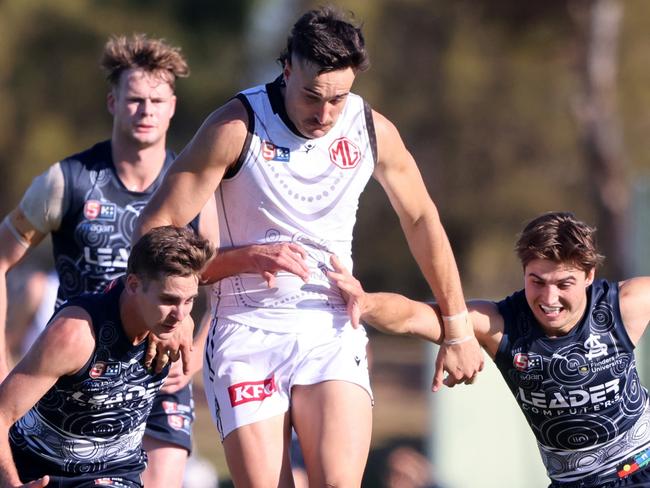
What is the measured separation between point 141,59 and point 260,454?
7.28ft

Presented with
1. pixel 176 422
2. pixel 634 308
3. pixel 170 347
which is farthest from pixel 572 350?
pixel 176 422

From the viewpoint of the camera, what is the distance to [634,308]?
15.9ft

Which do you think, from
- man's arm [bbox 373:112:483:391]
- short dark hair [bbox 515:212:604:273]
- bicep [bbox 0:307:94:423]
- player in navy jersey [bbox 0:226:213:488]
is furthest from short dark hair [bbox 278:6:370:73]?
bicep [bbox 0:307:94:423]

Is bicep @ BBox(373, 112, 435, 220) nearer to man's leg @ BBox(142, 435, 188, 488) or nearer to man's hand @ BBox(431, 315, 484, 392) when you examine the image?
man's hand @ BBox(431, 315, 484, 392)

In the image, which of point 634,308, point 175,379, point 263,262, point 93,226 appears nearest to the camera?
point 263,262

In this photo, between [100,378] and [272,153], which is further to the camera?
[100,378]

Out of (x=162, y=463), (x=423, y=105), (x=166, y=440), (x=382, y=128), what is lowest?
(x=162, y=463)

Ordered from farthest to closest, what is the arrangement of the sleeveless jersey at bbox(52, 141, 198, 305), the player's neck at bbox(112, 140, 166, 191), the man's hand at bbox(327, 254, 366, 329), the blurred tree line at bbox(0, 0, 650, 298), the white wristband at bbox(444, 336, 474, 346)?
the blurred tree line at bbox(0, 0, 650, 298) < the player's neck at bbox(112, 140, 166, 191) < the sleeveless jersey at bbox(52, 141, 198, 305) < the white wristband at bbox(444, 336, 474, 346) < the man's hand at bbox(327, 254, 366, 329)

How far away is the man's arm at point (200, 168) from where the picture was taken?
4281 millimetres

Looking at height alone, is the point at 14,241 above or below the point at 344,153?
below

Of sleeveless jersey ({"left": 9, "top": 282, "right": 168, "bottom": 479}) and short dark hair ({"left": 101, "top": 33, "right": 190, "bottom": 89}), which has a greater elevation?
short dark hair ({"left": 101, "top": 33, "right": 190, "bottom": 89})

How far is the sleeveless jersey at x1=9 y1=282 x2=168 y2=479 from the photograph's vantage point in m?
4.40

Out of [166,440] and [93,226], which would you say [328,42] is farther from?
[166,440]

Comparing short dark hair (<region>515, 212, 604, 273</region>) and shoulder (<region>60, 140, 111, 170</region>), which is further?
shoulder (<region>60, 140, 111, 170</region>)
